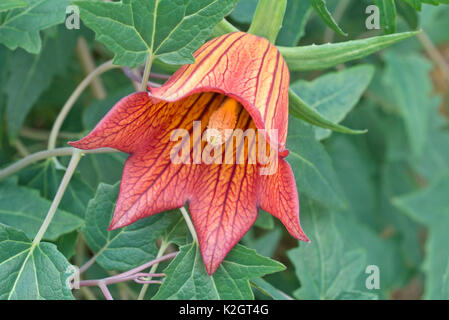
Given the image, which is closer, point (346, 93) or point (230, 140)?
point (230, 140)

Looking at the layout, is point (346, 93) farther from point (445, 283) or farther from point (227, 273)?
point (227, 273)

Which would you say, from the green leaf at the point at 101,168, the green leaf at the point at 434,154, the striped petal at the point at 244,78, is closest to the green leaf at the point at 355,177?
the green leaf at the point at 434,154

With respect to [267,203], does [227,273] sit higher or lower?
lower

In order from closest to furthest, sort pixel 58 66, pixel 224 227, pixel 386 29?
pixel 224 227 → pixel 386 29 → pixel 58 66

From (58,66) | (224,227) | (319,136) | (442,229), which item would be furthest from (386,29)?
(442,229)

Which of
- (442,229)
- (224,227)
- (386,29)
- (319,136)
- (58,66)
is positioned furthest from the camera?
(442,229)

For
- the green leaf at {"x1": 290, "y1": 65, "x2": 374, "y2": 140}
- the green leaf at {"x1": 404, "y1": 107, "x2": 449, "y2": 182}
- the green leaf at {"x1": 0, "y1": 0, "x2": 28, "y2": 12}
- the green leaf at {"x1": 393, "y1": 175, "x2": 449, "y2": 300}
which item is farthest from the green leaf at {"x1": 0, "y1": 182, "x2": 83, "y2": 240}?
the green leaf at {"x1": 404, "y1": 107, "x2": 449, "y2": 182}

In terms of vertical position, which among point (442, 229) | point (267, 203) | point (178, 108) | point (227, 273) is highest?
point (178, 108)
